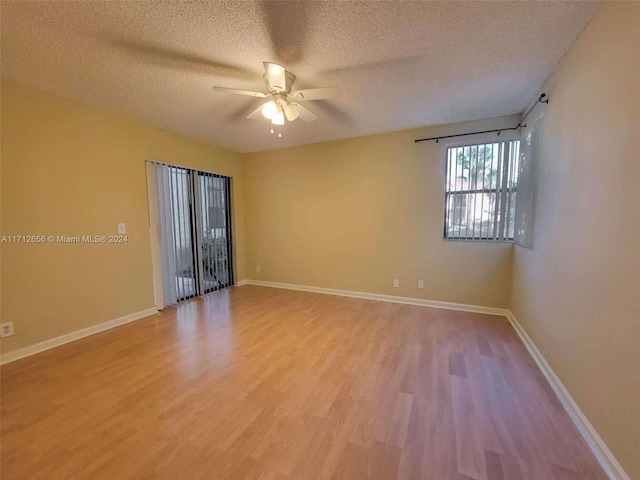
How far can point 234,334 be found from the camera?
2.85 meters

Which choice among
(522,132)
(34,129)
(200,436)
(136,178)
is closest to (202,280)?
(136,178)

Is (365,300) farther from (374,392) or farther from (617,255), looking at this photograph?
(617,255)

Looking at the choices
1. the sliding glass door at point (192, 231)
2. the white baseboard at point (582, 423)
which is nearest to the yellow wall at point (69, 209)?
the sliding glass door at point (192, 231)

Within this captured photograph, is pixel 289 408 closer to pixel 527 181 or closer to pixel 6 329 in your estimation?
pixel 6 329

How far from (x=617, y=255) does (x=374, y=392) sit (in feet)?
5.38

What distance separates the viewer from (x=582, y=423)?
1.53 m

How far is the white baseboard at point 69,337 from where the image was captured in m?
2.35

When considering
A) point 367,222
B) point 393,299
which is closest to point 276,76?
point 367,222

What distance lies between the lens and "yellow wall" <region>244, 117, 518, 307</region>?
3.47m

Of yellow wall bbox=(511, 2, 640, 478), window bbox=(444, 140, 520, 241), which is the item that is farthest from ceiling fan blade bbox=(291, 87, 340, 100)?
window bbox=(444, 140, 520, 241)

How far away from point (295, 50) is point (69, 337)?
3569 mm

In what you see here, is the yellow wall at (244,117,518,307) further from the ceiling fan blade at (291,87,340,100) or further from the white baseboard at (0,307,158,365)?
the white baseboard at (0,307,158,365)

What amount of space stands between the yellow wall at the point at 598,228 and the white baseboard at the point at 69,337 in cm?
434

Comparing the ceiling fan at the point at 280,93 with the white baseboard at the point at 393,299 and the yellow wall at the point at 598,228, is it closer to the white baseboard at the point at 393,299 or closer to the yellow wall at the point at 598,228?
the yellow wall at the point at 598,228
